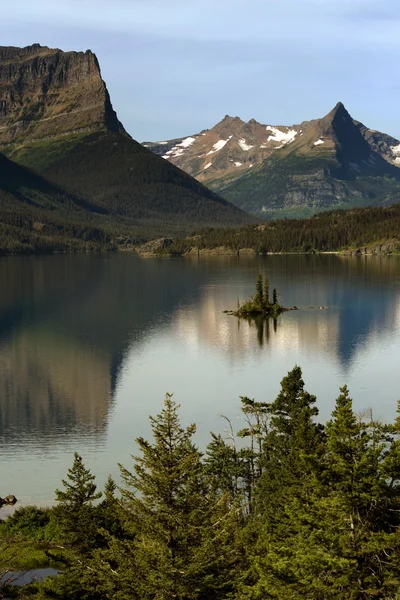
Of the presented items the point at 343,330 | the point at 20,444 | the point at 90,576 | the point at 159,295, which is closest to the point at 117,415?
the point at 20,444

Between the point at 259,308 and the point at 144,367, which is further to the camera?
the point at 259,308

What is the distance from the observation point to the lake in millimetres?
72562

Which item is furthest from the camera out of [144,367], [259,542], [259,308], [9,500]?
[259,308]

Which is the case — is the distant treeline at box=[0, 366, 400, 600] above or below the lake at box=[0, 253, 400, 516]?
above

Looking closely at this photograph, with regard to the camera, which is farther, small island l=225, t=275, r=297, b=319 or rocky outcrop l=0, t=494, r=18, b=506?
small island l=225, t=275, r=297, b=319

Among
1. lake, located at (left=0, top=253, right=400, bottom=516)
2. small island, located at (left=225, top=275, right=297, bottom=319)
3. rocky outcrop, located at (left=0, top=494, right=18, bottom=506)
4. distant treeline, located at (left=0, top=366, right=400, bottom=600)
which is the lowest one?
rocky outcrop, located at (left=0, top=494, right=18, bottom=506)

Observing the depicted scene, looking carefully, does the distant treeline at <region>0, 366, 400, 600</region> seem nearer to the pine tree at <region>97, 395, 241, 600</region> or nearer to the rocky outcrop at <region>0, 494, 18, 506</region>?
the pine tree at <region>97, 395, 241, 600</region>

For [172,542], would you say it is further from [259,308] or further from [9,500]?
[259,308]

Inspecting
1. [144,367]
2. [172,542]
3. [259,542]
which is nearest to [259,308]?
[144,367]

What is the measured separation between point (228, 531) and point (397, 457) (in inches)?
291

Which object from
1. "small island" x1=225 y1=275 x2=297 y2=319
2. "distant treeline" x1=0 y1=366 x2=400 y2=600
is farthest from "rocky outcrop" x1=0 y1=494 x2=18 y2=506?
"small island" x1=225 y1=275 x2=297 y2=319

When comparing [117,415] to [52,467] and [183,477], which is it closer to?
[52,467]

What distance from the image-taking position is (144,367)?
109188 millimetres

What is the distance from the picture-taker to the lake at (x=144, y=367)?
7256 cm
